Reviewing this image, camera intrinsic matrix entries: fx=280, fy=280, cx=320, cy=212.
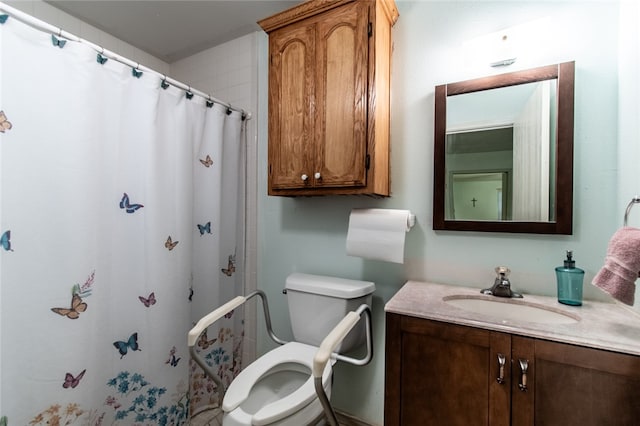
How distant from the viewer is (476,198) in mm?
1219

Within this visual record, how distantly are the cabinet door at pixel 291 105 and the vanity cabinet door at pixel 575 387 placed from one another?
40.8 inches

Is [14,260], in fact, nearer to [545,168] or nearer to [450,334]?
[450,334]

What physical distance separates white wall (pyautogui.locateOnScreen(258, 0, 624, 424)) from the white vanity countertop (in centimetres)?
12

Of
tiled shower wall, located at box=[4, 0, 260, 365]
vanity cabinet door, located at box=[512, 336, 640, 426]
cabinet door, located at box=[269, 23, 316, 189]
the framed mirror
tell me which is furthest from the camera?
tiled shower wall, located at box=[4, 0, 260, 365]

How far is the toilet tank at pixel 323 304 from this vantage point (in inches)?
50.6

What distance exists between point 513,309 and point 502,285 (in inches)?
3.8

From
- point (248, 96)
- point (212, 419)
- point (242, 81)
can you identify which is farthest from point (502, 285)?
point (242, 81)

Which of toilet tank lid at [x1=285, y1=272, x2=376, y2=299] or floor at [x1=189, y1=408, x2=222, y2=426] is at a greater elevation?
toilet tank lid at [x1=285, y1=272, x2=376, y2=299]

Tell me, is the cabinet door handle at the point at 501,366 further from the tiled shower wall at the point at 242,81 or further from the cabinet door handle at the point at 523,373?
the tiled shower wall at the point at 242,81

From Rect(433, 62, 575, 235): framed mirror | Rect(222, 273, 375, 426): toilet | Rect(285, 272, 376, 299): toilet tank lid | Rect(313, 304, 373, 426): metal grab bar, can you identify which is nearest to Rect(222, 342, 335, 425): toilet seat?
Rect(222, 273, 375, 426): toilet

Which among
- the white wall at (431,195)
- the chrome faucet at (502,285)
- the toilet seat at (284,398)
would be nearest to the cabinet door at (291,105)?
the white wall at (431,195)

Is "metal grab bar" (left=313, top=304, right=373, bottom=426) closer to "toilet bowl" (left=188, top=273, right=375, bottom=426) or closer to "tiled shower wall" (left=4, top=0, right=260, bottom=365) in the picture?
"toilet bowl" (left=188, top=273, right=375, bottom=426)

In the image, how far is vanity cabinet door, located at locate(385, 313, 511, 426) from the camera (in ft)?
2.62

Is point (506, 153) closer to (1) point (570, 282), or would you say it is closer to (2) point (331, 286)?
(1) point (570, 282)
